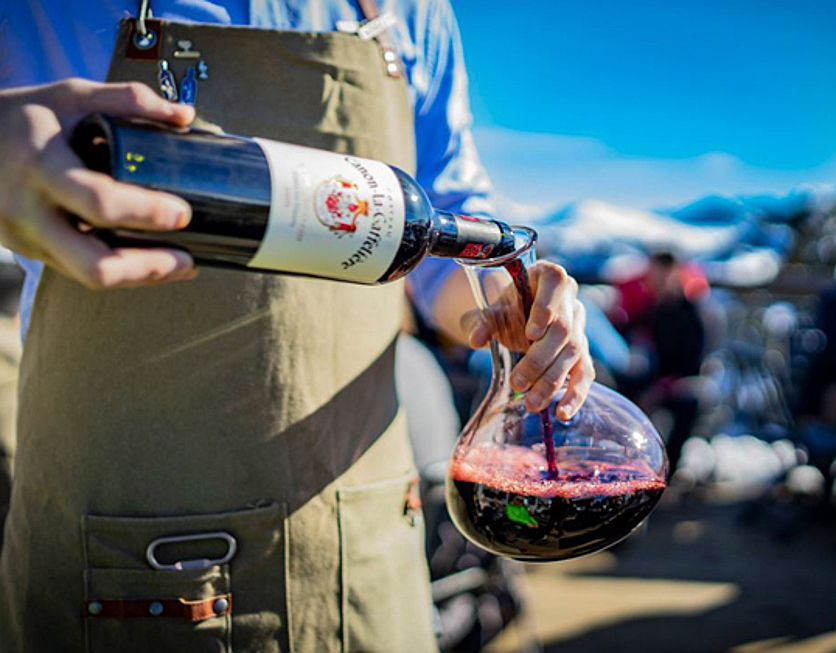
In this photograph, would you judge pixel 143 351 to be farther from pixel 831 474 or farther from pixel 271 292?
pixel 831 474

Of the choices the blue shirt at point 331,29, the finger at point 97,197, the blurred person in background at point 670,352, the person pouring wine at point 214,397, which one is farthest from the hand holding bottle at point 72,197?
the blurred person in background at point 670,352

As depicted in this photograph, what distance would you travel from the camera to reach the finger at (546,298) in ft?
2.71

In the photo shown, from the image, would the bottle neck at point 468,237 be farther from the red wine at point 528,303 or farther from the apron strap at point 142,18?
the apron strap at point 142,18

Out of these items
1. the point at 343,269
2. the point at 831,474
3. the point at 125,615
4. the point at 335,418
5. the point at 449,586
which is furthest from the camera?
the point at 831,474

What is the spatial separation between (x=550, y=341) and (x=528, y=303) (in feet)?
0.19

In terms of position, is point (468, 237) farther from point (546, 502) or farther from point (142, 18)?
point (142, 18)

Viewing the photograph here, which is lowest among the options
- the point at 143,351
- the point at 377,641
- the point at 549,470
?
the point at 377,641

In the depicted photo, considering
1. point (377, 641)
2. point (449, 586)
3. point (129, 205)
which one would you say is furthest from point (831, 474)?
point (129, 205)

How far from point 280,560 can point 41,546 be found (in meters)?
0.29

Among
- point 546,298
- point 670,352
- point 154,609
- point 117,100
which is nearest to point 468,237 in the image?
point 546,298

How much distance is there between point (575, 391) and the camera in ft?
2.87

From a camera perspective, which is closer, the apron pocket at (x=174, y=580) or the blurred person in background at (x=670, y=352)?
the apron pocket at (x=174, y=580)

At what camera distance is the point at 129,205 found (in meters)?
0.49

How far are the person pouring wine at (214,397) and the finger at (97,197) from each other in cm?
28
